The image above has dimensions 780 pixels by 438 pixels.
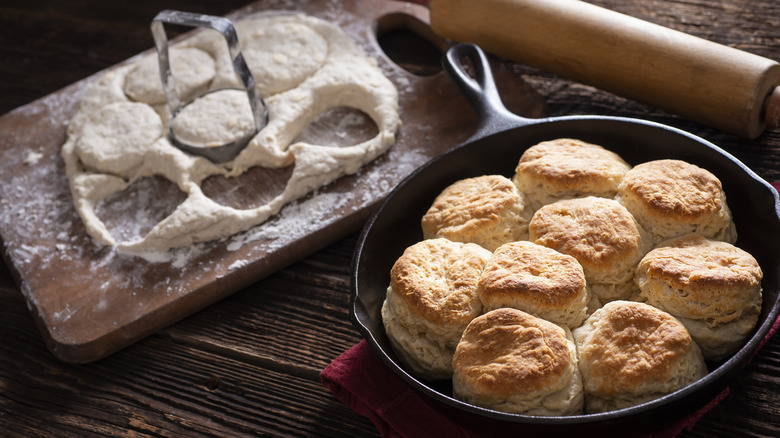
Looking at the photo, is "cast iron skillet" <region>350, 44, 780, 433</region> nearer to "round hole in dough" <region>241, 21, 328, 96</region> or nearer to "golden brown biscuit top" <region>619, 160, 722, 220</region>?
"golden brown biscuit top" <region>619, 160, 722, 220</region>

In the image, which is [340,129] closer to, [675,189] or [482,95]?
[482,95]

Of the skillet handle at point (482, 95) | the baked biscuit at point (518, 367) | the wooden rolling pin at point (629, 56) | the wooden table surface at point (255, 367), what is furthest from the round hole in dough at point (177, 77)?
the baked biscuit at point (518, 367)

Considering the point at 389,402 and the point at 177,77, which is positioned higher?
the point at 177,77

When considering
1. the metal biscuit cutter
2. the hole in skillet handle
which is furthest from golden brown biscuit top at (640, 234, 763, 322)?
the metal biscuit cutter


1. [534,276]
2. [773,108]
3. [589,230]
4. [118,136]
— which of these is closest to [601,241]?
[589,230]

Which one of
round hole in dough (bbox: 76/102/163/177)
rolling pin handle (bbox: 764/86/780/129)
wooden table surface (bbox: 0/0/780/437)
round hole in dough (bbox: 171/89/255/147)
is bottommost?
wooden table surface (bbox: 0/0/780/437)

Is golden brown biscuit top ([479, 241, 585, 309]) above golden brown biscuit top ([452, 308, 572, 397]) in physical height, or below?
above

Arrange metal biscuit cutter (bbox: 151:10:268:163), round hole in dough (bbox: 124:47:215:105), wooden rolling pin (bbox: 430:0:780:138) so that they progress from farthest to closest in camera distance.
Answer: round hole in dough (bbox: 124:47:215:105) → metal biscuit cutter (bbox: 151:10:268:163) → wooden rolling pin (bbox: 430:0:780:138)
